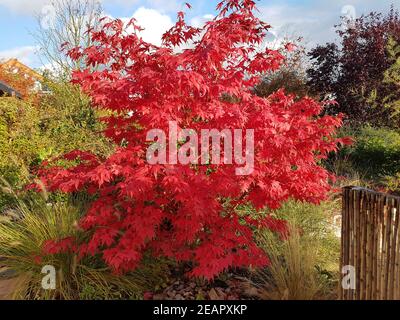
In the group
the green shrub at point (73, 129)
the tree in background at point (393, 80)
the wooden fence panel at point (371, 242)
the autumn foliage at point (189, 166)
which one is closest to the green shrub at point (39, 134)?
the green shrub at point (73, 129)

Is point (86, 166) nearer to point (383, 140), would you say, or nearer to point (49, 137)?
point (49, 137)

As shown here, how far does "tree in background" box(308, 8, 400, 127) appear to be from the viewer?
15302mm

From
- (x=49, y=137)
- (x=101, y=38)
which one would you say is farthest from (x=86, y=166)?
(x=49, y=137)

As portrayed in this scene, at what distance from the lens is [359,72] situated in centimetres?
1559

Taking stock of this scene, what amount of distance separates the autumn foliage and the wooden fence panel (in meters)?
0.83

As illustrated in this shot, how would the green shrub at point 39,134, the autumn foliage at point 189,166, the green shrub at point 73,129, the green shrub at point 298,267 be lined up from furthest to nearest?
the green shrub at point 73,129
the green shrub at point 39,134
the green shrub at point 298,267
the autumn foliage at point 189,166

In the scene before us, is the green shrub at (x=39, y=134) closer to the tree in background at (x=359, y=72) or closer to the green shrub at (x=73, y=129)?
the green shrub at (x=73, y=129)

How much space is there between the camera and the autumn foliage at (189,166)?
4410 millimetres

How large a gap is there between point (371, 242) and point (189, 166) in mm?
1812

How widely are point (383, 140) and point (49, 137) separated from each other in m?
9.50

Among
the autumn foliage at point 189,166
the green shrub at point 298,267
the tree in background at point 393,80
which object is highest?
the tree in background at point 393,80

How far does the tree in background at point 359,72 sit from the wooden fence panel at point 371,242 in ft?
37.6

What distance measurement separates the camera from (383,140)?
13914mm

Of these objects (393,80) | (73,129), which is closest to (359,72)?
(393,80)
